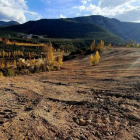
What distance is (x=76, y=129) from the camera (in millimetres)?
6281

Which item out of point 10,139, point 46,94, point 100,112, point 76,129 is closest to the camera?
point 10,139

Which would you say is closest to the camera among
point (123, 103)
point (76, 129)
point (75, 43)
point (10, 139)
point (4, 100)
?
point (10, 139)

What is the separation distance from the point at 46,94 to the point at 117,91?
4.47 m

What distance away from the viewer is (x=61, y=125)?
6.56m

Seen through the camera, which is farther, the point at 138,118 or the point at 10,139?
the point at 138,118

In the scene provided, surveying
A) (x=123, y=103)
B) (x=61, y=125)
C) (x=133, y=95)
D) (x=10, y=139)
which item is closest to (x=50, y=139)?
(x=61, y=125)

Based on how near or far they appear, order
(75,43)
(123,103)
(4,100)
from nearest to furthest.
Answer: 1. (123,103)
2. (4,100)
3. (75,43)

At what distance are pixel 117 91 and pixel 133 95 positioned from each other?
1208mm

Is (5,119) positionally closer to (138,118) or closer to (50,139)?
(50,139)

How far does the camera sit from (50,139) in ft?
18.8

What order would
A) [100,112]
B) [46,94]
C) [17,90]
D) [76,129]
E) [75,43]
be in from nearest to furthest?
[76,129]
[100,112]
[46,94]
[17,90]
[75,43]

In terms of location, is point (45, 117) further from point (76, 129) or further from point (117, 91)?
point (117, 91)

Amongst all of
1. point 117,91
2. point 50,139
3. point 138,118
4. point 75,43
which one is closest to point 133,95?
point 117,91

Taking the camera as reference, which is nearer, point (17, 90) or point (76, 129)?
point (76, 129)
